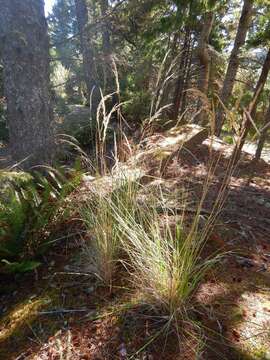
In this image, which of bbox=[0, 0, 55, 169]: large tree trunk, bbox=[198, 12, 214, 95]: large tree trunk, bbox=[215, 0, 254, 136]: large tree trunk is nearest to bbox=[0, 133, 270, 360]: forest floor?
bbox=[0, 0, 55, 169]: large tree trunk

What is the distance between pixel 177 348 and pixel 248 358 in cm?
29

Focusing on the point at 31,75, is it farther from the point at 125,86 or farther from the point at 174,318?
the point at 125,86

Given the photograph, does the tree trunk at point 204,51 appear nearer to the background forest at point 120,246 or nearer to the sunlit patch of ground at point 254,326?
the background forest at point 120,246

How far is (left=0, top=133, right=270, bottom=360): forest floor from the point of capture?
3.79 feet

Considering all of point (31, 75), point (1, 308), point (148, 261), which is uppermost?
point (31, 75)

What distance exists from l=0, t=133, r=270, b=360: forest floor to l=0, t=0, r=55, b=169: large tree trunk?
1.39 meters

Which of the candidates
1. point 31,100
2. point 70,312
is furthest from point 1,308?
point 31,100

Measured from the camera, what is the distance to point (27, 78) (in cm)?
269

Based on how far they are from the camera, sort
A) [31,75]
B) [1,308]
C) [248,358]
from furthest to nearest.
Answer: [31,75] → [1,308] → [248,358]

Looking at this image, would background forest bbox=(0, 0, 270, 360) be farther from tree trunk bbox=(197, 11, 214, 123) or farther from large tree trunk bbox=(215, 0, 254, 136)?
tree trunk bbox=(197, 11, 214, 123)

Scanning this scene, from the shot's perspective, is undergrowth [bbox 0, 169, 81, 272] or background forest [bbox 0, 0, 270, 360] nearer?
background forest [bbox 0, 0, 270, 360]

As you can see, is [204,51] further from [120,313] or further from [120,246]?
[120,313]

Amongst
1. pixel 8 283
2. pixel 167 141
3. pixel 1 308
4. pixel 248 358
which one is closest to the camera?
pixel 248 358

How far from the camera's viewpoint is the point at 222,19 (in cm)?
A: 938
